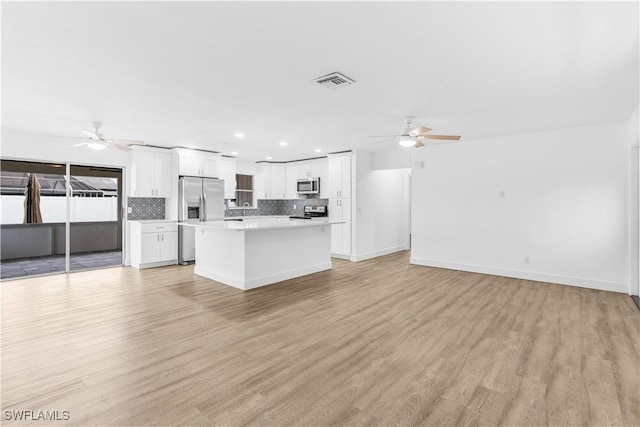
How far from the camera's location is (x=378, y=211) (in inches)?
304

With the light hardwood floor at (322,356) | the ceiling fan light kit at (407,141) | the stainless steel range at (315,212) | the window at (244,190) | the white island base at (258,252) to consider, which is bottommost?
the light hardwood floor at (322,356)

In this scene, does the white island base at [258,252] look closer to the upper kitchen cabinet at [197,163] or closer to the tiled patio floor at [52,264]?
the upper kitchen cabinet at [197,163]

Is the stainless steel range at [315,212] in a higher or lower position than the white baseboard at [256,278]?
higher

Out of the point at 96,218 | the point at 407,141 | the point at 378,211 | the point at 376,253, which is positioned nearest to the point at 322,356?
the point at 407,141

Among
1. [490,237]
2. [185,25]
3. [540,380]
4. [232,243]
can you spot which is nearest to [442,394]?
[540,380]

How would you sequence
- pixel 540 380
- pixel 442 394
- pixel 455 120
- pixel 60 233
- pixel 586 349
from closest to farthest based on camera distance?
pixel 442 394 < pixel 540 380 < pixel 586 349 < pixel 455 120 < pixel 60 233

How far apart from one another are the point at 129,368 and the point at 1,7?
8.56ft

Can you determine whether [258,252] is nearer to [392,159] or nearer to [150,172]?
[150,172]

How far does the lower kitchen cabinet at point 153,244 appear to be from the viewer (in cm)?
614

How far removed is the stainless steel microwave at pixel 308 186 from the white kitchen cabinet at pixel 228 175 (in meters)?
1.74

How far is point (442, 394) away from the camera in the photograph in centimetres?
208

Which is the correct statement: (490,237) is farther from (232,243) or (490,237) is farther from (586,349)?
(232,243)

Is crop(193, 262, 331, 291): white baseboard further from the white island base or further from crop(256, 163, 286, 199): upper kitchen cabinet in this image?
crop(256, 163, 286, 199): upper kitchen cabinet

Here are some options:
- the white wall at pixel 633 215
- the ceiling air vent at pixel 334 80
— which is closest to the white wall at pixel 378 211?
the ceiling air vent at pixel 334 80
